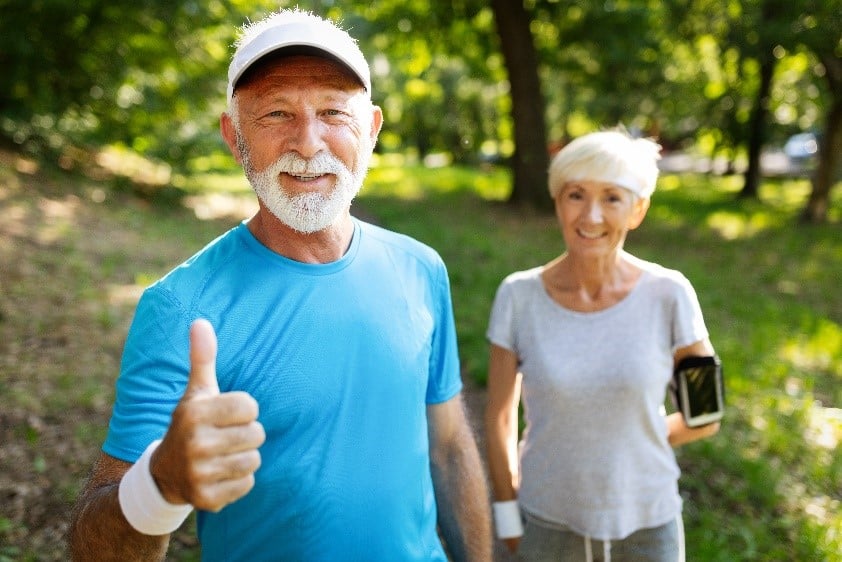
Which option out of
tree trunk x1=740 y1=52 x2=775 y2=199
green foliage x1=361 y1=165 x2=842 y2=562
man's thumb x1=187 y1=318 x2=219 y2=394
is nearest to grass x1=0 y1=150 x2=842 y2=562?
Result: green foliage x1=361 y1=165 x2=842 y2=562

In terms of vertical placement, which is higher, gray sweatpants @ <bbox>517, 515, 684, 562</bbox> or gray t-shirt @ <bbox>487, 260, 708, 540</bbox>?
gray t-shirt @ <bbox>487, 260, 708, 540</bbox>

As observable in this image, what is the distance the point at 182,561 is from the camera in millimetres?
3508

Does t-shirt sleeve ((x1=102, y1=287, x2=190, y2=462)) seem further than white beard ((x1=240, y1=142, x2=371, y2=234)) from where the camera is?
No

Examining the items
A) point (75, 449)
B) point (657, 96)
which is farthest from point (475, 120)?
point (75, 449)

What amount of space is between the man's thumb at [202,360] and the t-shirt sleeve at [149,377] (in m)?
0.30

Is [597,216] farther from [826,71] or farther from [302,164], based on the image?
[826,71]

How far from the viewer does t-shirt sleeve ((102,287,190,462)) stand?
144 centimetres

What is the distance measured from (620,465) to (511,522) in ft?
1.48

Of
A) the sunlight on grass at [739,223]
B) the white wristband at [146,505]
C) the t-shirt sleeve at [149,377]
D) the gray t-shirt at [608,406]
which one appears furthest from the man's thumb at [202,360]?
the sunlight on grass at [739,223]

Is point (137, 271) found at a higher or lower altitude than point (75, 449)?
higher

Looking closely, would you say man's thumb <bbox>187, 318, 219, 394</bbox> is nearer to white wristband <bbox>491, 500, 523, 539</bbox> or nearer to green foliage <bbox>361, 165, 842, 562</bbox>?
white wristband <bbox>491, 500, 523, 539</bbox>

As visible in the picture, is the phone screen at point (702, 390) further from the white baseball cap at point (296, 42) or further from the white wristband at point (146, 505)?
the white wristband at point (146, 505)

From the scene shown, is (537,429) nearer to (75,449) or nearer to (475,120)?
(75,449)

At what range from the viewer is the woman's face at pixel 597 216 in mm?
2465
